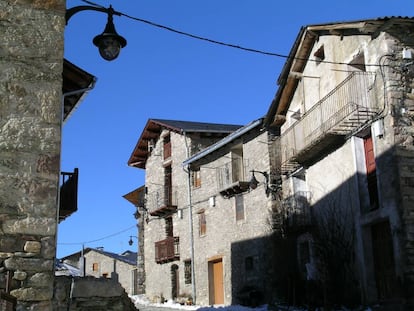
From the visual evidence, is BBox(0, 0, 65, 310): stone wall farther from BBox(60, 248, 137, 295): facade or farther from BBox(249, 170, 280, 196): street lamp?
BBox(60, 248, 137, 295): facade

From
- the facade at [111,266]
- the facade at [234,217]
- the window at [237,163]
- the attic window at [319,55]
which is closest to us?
the attic window at [319,55]

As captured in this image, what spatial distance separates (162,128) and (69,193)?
15949mm

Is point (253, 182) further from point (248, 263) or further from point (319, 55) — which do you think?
point (319, 55)

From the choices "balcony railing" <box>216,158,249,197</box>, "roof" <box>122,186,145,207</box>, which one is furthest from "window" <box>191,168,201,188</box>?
"roof" <box>122,186,145,207</box>

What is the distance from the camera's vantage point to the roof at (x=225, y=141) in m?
21.2

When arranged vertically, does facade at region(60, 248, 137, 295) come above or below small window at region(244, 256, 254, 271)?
above

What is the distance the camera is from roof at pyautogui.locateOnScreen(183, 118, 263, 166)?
21188 millimetres

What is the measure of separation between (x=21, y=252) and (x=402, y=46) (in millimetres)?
11057

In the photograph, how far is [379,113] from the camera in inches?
559

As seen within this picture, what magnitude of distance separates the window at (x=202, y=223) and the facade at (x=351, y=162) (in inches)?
231

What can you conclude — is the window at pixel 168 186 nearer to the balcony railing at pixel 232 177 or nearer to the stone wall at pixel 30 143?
the balcony railing at pixel 232 177

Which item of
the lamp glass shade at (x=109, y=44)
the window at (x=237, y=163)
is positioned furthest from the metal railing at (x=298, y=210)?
the lamp glass shade at (x=109, y=44)

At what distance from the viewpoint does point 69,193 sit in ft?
44.0

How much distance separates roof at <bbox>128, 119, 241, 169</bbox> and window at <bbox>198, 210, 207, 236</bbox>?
3.81m
